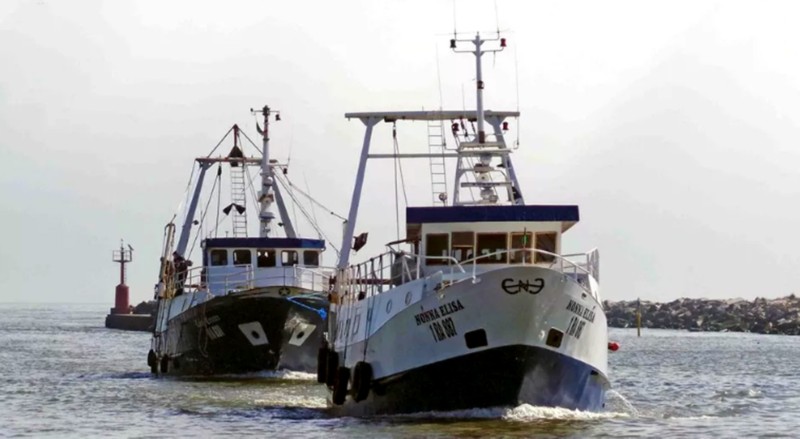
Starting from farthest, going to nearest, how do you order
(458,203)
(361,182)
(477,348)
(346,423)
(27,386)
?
1. (27,386)
2. (361,182)
3. (458,203)
4. (346,423)
5. (477,348)

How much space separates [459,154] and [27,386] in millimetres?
19296

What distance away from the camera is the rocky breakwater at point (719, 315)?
117 m

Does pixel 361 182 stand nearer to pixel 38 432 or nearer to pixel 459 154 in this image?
pixel 459 154

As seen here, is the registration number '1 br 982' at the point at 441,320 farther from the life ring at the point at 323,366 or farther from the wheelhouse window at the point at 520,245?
the life ring at the point at 323,366

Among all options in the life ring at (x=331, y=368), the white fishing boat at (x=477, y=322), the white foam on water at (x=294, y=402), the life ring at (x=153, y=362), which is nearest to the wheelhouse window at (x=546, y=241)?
the white fishing boat at (x=477, y=322)

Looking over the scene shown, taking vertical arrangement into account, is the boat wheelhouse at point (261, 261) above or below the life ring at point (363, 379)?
above

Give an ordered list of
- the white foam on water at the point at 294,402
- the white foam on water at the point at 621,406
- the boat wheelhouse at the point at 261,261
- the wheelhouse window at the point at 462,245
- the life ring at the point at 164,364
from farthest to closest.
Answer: the life ring at the point at 164,364, the boat wheelhouse at the point at 261,261, the white foam on water at the point at 294,402, the white foam on water at the point at 621,406, the wheelhouse window at the point at 462,245

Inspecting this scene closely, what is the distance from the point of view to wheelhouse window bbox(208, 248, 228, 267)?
55.9 meters

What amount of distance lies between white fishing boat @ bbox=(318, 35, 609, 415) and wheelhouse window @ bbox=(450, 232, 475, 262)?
2 cm

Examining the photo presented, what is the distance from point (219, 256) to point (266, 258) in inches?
70.6

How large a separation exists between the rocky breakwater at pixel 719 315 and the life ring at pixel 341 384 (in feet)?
263

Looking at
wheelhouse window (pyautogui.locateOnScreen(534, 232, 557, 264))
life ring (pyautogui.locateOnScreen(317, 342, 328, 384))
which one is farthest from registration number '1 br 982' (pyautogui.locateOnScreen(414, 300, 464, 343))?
life ring (pyautogui.locateOnScreen(317, 342, 328, 384))

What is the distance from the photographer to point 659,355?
78188mm

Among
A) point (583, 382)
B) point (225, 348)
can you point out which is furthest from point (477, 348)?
point (225, 348)
